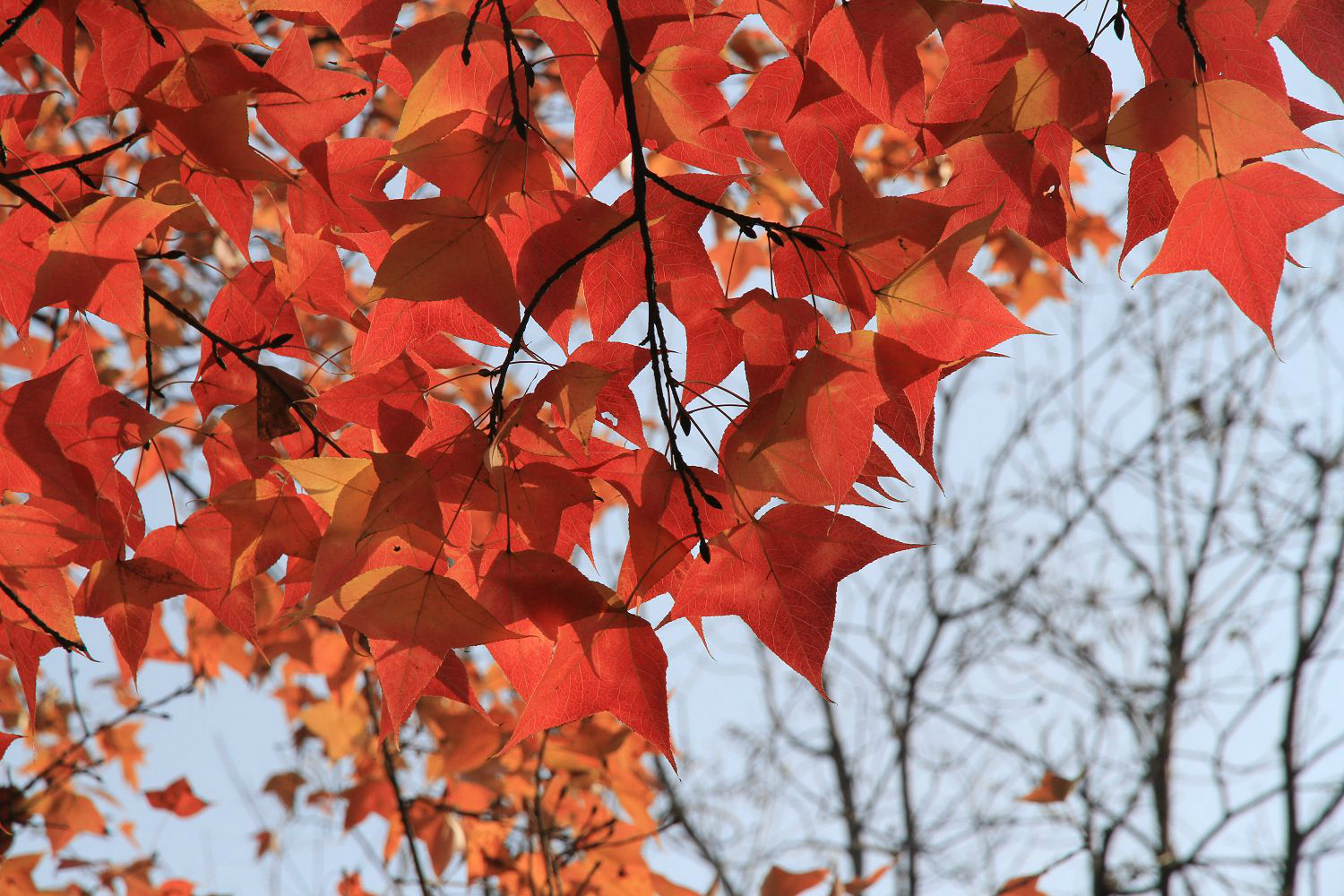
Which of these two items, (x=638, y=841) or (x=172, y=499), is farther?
(x=638, y=841)

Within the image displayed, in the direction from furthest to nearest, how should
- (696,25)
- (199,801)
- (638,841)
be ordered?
(199,801), (638,841), (696,25)

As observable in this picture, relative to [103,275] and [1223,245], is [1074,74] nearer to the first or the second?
[1223,245]

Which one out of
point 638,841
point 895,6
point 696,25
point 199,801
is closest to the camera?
point 895,6

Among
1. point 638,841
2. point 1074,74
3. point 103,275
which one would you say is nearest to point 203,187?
point 103,275

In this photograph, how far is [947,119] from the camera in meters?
0.77

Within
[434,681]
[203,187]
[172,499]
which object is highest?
[203,187]

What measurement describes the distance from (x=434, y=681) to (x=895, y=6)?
66 cm

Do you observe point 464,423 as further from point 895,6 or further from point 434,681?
point 895,6

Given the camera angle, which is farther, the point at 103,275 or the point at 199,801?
the point at 199,801

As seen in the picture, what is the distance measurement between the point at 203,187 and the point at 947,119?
650 millimetres

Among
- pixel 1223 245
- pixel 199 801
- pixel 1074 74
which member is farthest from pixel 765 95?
pixel 199 801

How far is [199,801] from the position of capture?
2.40 metres

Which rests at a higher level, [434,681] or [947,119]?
[947,119]

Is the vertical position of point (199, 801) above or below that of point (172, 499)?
above
